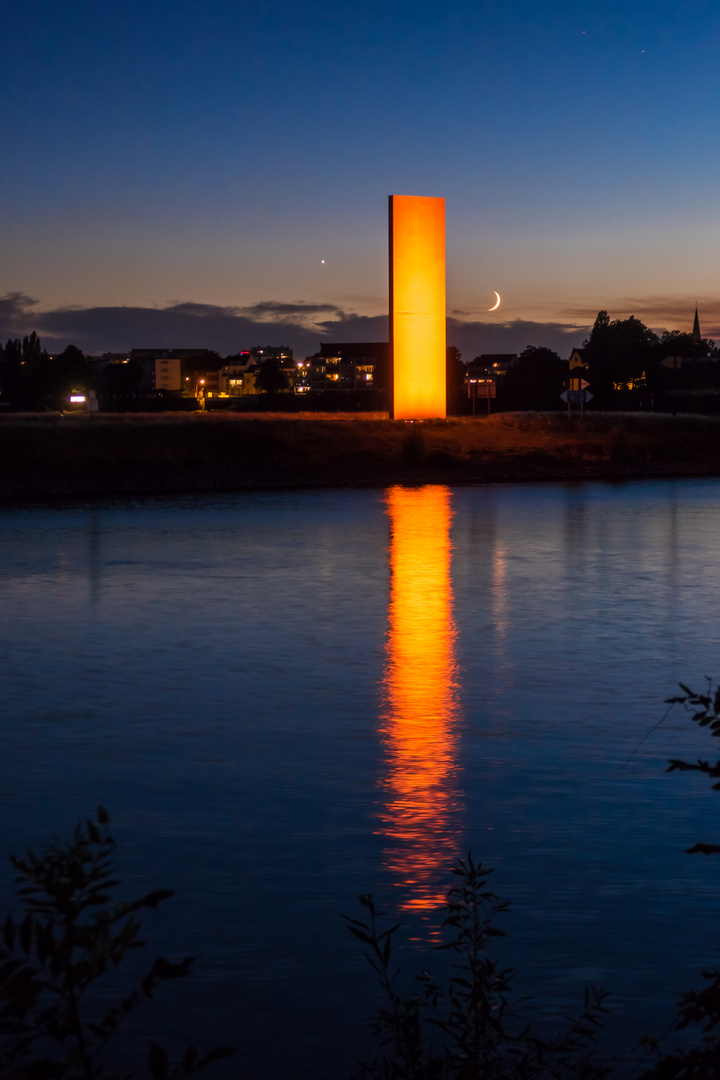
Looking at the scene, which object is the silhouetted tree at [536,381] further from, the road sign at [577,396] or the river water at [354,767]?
the river water at [354,767]

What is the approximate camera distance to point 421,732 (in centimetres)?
938

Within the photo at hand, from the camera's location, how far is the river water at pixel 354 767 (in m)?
5.04

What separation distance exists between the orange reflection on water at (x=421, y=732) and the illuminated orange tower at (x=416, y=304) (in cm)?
3748

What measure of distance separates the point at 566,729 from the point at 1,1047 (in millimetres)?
5538

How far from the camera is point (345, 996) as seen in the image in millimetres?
4824

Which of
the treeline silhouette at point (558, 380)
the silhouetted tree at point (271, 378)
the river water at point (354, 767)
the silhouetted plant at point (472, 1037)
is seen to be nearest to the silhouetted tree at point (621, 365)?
the treeline silhouette at point (558, 380)

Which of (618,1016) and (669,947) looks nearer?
(618,1016)

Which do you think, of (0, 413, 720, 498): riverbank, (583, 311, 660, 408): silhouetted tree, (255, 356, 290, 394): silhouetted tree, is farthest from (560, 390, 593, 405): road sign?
(255, 356, 290, 394): silhouetted tree

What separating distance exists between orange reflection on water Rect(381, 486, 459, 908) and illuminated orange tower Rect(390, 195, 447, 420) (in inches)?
1476

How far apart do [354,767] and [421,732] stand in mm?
1180

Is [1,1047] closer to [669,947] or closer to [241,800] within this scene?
Result: [669,947]

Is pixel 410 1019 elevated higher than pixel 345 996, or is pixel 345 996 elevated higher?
pixel 410 1019

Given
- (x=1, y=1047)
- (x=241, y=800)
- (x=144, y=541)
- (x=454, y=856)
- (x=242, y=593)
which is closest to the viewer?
(x=1, y=1047)

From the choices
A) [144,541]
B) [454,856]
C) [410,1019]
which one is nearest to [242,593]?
[144,541]
